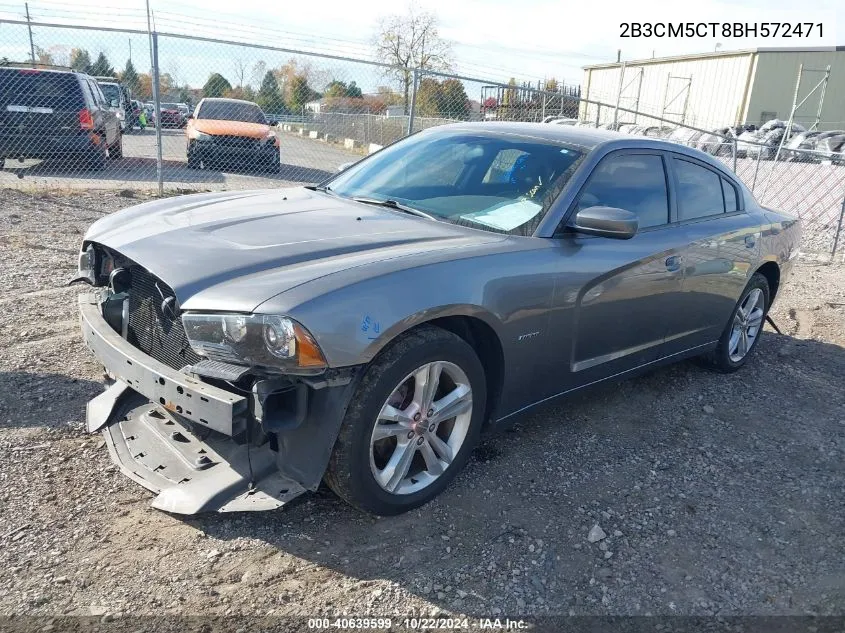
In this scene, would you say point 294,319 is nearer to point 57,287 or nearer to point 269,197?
point 269,197

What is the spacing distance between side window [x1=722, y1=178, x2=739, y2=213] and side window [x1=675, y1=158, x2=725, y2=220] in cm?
5

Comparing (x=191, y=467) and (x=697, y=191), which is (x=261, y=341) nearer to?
(x=191, y=467)

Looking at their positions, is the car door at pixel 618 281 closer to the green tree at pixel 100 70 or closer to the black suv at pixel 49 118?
the black suv at pixel 49 118

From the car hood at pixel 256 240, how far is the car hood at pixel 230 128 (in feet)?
32.7

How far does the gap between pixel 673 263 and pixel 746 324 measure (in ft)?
5.23

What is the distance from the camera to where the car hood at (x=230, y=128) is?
13.2m

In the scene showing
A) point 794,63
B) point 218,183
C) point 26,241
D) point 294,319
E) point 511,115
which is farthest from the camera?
point 794,63

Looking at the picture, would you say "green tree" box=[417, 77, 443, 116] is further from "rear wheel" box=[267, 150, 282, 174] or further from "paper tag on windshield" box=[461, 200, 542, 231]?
"paper tag on windshield" box=[461, 200, 542, 231]

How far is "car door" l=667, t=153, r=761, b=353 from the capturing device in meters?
4.24

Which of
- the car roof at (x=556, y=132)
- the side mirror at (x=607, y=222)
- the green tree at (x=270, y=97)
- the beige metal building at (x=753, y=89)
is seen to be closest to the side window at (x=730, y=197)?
the car roof at (x=556, y=132)

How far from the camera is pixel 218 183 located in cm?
1161

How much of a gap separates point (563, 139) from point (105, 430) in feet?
9.20

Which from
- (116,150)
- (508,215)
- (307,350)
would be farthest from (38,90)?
(307,350)

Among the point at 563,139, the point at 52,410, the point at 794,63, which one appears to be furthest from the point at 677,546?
the point at 794,63
